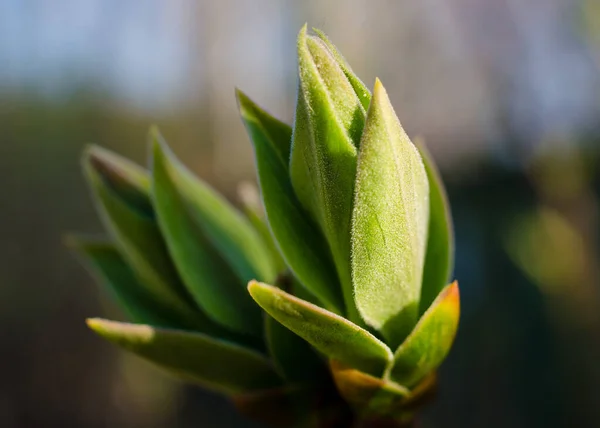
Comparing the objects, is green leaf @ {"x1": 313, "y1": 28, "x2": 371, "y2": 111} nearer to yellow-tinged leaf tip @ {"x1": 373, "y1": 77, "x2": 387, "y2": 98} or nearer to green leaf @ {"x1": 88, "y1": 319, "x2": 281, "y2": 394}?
yellow-tinged leaf tip @ {"x1": 373, "y1": 77, "x2": 387, "y2": 98}

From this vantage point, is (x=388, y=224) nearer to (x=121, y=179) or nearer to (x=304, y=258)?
(x=304, y=258)

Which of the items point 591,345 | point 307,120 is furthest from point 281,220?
point 591,345

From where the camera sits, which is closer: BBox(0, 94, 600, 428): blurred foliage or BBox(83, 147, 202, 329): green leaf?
BBox(83, 147, 202, 329): green leaf

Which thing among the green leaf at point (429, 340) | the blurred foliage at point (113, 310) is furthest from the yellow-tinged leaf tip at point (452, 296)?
the blurred foliage at point (113, 310)

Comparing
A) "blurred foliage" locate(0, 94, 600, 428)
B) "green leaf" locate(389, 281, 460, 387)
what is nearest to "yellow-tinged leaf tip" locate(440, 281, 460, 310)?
"green leaf" locate(389, 281, 460, 387)

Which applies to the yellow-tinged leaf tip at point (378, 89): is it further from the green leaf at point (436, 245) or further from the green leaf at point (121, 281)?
the green leaf at point (121, 281)

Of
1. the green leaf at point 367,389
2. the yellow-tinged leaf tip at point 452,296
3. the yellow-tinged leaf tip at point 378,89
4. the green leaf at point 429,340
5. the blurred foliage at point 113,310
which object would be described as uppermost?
the yellow-tinged leaf tip at point 378,89

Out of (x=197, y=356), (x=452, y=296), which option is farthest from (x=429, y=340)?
(x=197, y=356)
